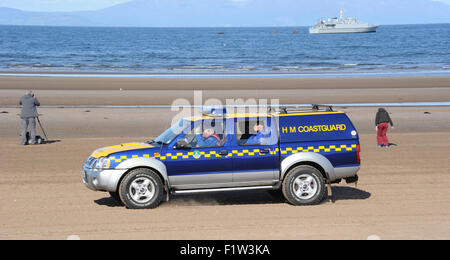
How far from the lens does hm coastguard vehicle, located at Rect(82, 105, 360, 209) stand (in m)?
12.0

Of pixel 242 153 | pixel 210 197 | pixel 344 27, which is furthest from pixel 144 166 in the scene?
pixel 344 27

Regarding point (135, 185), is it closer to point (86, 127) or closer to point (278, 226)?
point (278, 226)

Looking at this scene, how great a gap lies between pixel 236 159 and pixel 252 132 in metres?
0.61

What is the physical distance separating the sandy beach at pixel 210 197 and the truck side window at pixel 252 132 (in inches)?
46.7

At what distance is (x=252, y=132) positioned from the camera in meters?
12.4

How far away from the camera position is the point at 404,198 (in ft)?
42.1

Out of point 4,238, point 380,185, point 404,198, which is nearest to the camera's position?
point 4,238

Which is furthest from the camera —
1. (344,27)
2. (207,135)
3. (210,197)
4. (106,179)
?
(344,27)

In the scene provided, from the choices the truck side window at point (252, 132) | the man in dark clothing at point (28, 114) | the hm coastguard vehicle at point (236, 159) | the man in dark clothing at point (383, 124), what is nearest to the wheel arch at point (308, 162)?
the hm coastguard vehicle at point (236, 159)

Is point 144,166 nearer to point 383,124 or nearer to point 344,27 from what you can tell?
point 383,124

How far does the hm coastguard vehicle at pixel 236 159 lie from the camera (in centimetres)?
1197

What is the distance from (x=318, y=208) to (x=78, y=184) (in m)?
5.50
